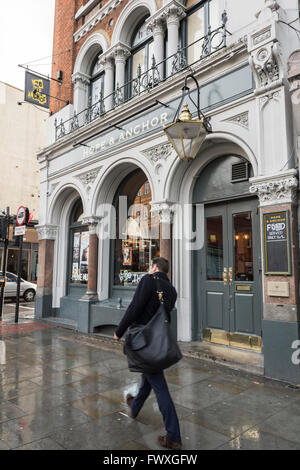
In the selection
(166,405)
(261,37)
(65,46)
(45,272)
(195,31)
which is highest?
(65,46)

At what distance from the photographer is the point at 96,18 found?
35.3 ft

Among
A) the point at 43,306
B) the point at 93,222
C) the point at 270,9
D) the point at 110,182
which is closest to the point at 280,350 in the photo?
the point at 270,9

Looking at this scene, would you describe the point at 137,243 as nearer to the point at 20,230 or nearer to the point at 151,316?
the point at 20,230

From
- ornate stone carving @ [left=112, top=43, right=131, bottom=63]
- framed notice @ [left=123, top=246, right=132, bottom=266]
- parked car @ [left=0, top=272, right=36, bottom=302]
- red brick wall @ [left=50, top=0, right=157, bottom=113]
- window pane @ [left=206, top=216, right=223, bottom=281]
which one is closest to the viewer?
window pane @ [left=206, top=216, right=223, bottom=281]

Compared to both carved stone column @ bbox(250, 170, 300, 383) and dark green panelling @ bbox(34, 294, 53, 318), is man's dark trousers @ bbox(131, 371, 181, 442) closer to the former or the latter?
carved stone column @ bbox(250, 170, 300, 383)

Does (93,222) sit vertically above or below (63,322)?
above

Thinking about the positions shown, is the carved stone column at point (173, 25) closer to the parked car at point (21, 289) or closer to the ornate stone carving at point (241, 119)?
the ornate stone carving at point (241, 119)

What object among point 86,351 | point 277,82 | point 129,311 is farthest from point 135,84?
point 129,311

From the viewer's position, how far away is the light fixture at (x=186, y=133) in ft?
19.0

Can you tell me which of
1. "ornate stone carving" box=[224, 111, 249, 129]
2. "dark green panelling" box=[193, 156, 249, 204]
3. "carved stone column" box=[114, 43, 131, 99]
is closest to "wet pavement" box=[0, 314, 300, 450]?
"dark green panelling" box=[193, 156, 249, 204]

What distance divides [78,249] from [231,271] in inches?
234

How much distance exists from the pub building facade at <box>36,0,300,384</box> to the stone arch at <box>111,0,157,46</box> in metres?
0.04

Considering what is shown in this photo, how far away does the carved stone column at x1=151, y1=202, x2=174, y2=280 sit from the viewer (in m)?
7.28

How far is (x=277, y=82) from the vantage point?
5438mm
